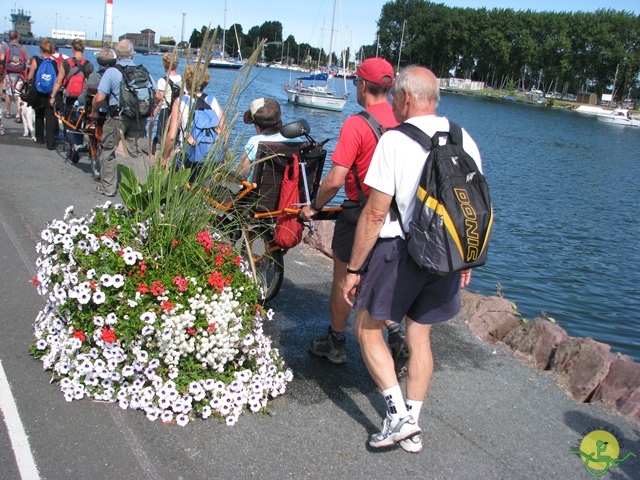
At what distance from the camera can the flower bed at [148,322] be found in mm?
3840

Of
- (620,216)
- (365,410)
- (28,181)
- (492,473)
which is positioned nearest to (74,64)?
(28,181)

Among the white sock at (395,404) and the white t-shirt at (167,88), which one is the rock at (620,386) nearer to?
the white sock at (395,404)

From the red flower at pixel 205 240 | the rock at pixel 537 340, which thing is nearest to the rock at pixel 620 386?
the rock at pixel 537 340

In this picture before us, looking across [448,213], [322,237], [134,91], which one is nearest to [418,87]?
[448,213]

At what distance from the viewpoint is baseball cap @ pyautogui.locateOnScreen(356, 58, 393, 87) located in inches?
173

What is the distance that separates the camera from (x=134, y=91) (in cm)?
883

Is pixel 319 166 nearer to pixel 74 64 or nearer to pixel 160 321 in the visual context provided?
pixel 160 321

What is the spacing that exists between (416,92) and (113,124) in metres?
6.54

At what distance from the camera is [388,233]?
143 inches

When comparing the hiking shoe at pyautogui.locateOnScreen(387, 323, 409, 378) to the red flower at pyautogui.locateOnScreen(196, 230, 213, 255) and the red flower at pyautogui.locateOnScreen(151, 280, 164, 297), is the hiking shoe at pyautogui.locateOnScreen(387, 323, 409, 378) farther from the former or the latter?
the red flower at pyautogui.locateOnScreen(151, 280, 164, 297)

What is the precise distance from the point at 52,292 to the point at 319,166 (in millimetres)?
2389

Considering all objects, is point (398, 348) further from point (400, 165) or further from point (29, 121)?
point (29, 121)

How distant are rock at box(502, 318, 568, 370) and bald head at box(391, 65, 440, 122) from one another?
2841 millimetres

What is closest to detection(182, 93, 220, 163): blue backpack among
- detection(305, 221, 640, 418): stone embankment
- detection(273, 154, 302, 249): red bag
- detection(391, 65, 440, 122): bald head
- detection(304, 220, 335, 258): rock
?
detection(273, 154, 302, 249): red bag
